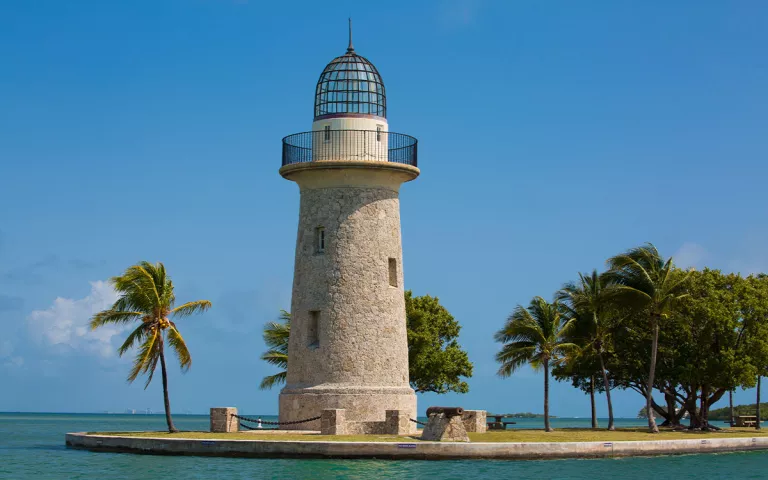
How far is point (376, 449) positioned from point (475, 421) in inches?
274

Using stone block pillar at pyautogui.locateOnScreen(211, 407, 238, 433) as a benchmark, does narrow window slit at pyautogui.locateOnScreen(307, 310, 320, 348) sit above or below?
above

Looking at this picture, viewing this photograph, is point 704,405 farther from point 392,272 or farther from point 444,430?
point 444,430

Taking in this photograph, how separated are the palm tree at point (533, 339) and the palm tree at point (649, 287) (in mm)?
2674


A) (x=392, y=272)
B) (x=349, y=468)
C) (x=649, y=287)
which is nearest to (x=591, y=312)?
(x=649, y=287)

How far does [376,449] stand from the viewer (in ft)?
98.8

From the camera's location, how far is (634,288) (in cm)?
4097

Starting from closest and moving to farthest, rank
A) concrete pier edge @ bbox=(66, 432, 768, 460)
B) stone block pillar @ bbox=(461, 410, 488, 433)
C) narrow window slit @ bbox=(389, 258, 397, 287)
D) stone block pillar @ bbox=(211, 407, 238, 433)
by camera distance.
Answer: concrete pier edge @ bbox=(66, 432, 768, 460) → stone block pillar @ bbox=(211, 407, 238, 433) → stone block pillar @ bbox=(461, 410, 488, 433) → narrow window slit @ bbox=(389, 258, 397, 287)

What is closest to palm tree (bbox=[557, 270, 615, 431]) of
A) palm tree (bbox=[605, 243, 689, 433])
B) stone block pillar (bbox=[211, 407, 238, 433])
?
palm tree (bbox=[605, 243, 689, 433])

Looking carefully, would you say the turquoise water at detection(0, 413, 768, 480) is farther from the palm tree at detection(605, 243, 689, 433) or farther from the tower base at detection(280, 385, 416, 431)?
the palm tree at detection(605, 243, 689, 433)

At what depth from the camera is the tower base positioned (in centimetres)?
3509

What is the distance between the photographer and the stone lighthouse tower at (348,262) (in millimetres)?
35500

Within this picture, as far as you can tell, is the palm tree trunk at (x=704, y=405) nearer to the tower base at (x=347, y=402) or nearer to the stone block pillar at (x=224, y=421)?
the tower base at (x=347, y=402)

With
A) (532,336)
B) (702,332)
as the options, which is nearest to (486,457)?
(532,336)

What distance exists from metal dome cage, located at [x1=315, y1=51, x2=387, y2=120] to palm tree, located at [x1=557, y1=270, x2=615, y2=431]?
1230cm
